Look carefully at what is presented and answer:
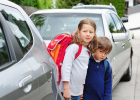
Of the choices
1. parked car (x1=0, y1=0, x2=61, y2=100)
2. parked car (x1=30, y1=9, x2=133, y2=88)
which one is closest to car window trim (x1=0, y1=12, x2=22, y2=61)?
parked car (x1=0, y1=0, x2=61, y2=100)

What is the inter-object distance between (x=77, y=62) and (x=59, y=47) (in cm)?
24

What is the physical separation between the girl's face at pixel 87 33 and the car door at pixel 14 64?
30.3 inches

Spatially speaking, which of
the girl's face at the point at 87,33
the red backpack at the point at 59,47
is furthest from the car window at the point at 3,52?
the girl's face at the point at 87,33

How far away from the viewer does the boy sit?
10.0 ft

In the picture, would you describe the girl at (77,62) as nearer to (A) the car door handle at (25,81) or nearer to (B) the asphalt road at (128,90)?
(A) the car door handle at (25,81)

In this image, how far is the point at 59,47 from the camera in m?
2.79

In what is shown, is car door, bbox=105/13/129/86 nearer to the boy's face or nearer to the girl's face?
the boy's face

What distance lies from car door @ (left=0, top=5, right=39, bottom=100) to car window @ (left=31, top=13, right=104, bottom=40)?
→ 2.60 metres

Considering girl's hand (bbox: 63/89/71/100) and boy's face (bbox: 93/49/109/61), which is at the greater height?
boy's face (bbox: 93/49/109/61)

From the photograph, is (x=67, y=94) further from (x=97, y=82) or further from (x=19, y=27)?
(x=19, y=27)

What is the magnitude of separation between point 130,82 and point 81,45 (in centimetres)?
Result: 446

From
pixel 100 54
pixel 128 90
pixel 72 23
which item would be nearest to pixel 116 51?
pixel 72 23

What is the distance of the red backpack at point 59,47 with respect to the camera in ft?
9.11

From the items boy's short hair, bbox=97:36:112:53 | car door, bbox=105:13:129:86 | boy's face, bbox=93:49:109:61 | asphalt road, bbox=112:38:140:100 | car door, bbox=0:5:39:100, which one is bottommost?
asphalt road, bbox=112:38:140:100
